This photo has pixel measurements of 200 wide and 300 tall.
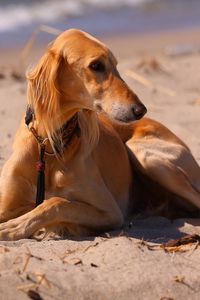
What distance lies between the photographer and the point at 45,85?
5000 mm

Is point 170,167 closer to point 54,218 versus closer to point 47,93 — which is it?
point 54,218

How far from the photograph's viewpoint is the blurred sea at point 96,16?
17.1 m

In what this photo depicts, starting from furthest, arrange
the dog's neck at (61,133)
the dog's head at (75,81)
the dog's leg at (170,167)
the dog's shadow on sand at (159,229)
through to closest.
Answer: the dog's leg at (170,167), the dog's shadow on sand at (159,229), the dog's neck at (61,133), the dog's head at (75,81)

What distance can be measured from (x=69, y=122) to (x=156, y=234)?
3.09 ft

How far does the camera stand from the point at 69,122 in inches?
205

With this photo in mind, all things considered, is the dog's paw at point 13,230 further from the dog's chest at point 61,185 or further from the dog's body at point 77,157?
the dog's chest at point 61,185

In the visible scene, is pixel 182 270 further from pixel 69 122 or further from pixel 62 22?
pixel 62 22

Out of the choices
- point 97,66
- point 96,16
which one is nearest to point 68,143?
point 97,66

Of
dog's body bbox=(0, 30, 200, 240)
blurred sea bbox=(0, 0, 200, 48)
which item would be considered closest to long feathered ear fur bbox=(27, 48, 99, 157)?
dog's body bbox=(0, 30, 200, 240)

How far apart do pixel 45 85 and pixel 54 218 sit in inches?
32.9

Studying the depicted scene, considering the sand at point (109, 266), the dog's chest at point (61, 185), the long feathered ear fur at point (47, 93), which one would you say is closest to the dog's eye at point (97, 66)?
the long feathered ear fur at point (47, 93)

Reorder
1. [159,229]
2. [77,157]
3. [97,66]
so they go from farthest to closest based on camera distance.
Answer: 1. [159,229]
2. [77,157]
3. [97,66]

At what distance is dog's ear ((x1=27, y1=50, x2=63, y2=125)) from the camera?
4984 millimetres

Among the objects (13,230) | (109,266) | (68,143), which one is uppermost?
(68,143)
